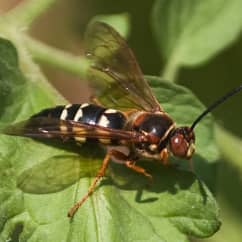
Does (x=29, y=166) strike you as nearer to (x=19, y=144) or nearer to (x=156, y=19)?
(x=19, y=144)

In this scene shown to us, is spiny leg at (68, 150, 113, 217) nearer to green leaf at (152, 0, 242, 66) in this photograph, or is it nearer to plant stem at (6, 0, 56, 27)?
plant stem at (6, 0, 56, 27)

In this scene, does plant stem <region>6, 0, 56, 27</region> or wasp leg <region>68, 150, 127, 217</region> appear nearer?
wasp leg <region>68, 150, 127, 217</region>

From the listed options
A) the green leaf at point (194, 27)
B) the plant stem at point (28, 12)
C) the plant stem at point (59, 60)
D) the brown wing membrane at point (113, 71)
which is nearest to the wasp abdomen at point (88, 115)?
the brown wing membrane at point (113, 71)

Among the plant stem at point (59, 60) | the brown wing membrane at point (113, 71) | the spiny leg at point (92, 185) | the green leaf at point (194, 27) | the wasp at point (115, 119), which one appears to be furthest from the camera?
the green leaf at point (194, 27)

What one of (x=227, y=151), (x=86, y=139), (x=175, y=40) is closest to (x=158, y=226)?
(x=86, y=139)

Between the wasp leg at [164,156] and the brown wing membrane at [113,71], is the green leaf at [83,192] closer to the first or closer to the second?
the wasp leg at [164,156]

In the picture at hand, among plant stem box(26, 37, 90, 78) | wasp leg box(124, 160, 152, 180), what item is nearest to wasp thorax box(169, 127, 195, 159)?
wasp leg box(124, 160, 152, 180)
